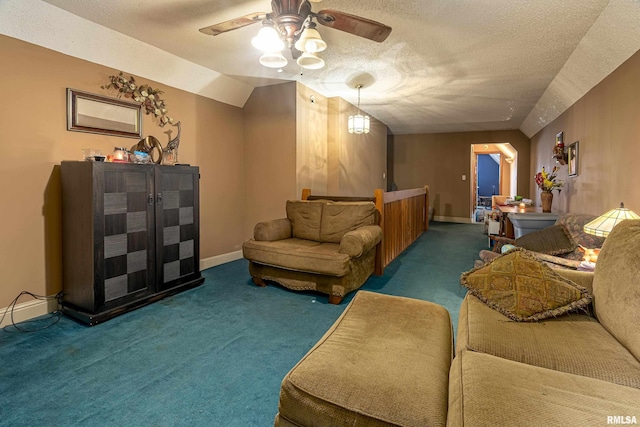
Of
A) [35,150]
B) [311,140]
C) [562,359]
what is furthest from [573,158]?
[35,150]

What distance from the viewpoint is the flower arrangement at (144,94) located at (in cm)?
320

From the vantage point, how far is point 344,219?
3.51 metres

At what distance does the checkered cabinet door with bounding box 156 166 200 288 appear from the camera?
10.1ft

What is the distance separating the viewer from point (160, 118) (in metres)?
3.65

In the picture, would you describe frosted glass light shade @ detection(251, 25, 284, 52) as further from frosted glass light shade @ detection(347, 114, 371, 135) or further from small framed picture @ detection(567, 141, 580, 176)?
small framed picture @ detection(567, 141, 580, 176)

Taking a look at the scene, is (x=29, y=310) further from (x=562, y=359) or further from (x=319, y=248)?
(x=562, y=359)

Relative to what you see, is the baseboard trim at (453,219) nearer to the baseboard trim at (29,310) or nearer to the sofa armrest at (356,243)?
the sofa armrest at (356,243)

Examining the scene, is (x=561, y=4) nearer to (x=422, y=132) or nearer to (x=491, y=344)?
(x=491, y=344)

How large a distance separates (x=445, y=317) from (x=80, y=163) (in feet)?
9.68

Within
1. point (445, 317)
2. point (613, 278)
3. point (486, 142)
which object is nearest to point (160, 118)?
point (445, 317)

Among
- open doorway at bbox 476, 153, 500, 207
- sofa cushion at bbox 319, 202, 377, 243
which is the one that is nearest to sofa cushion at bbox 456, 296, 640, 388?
sofa cushion at bbox 319, 202, 377, 243

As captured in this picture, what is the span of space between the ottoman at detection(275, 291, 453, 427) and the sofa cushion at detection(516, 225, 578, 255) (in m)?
1.88

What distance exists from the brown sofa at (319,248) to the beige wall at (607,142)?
2212 mm

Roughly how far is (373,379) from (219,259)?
376cm
